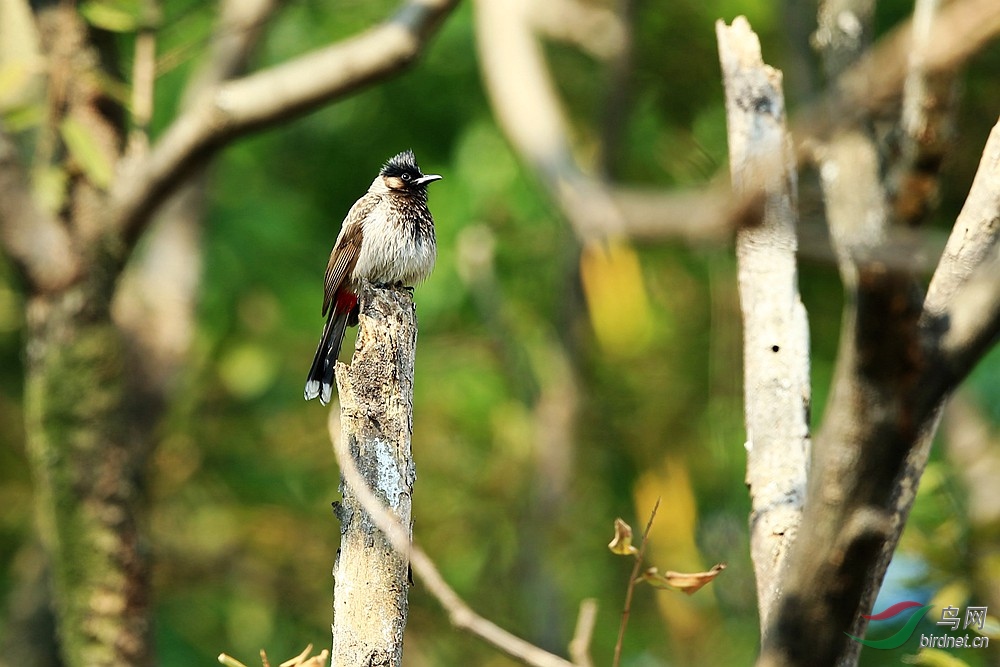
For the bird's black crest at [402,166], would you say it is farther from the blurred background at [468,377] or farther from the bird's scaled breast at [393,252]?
the blurred background at [468,377]

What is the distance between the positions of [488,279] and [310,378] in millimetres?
2632

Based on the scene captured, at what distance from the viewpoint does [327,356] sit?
573 cm

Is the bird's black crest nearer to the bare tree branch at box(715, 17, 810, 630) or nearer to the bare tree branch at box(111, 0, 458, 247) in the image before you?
the bare tree branch at box(111, 0, 458, 247)

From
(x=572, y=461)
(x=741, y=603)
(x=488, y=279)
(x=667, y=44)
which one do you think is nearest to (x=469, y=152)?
(x=488, y=279)

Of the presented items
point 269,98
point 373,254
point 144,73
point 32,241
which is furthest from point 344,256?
point 32,241

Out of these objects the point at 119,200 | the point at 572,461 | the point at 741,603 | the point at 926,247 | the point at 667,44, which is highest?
the point at 667,44

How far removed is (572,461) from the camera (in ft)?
29.2

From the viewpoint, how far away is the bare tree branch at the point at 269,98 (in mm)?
5121

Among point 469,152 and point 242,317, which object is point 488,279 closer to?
point 469,152

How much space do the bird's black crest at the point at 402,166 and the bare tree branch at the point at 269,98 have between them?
0.75 meters
